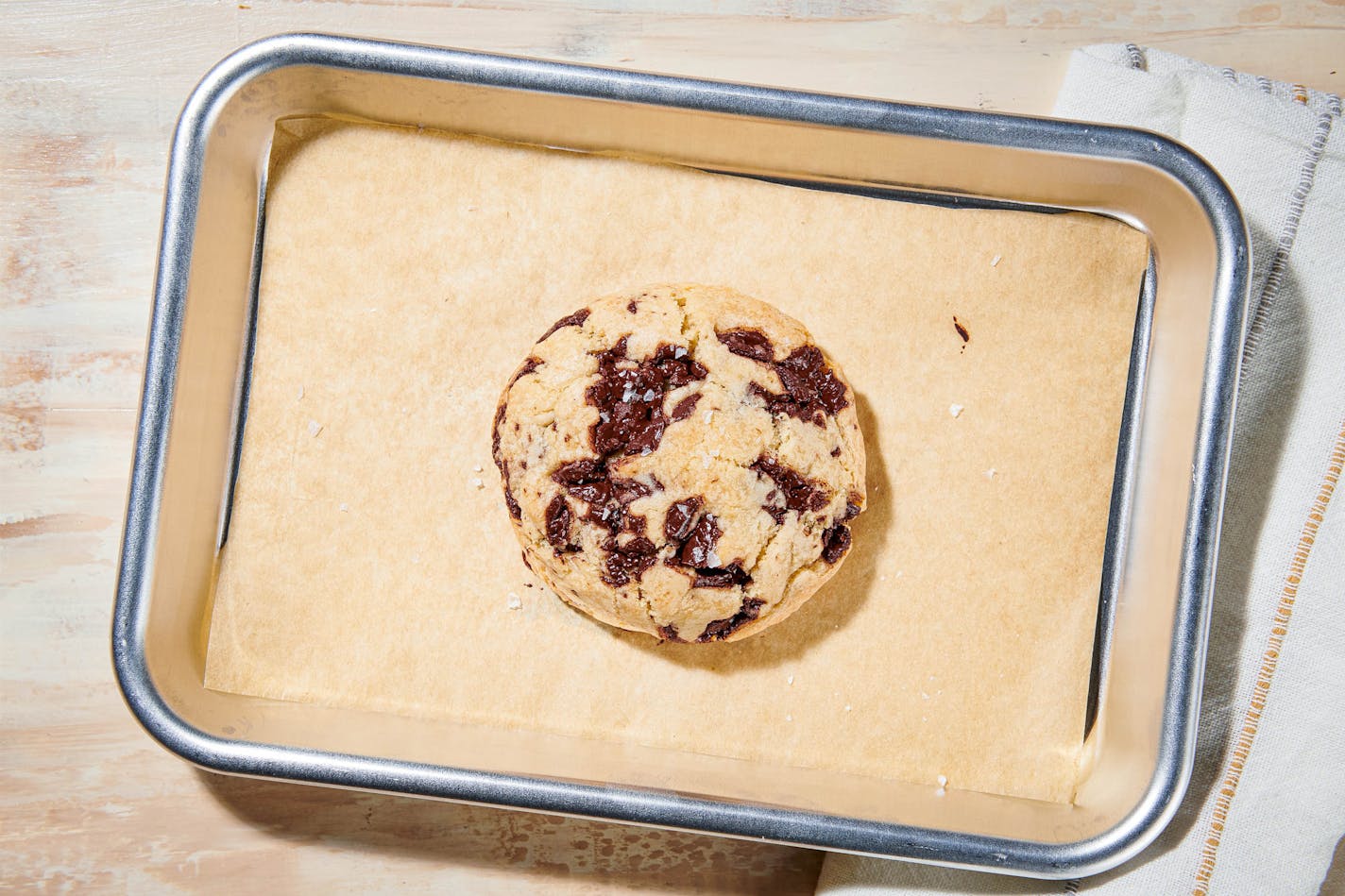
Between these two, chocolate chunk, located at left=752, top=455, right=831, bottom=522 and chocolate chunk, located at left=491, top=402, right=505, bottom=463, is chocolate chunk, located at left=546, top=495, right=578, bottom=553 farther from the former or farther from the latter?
chocolate chunk, located at left=752, top=455, right=831, bottom=522

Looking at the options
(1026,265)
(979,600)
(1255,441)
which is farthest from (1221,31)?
(979,600)

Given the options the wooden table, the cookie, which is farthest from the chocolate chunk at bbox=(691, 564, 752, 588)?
the wooden table

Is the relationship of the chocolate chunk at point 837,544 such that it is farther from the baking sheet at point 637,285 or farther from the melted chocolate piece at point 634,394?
the melted chocolate piece at point 634,394

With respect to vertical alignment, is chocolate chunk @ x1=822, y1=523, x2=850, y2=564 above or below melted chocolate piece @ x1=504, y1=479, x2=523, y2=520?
above

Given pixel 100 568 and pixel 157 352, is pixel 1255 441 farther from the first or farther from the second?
pixel 100 568

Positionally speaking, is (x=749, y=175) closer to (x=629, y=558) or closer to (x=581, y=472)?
(x=581, y=472)

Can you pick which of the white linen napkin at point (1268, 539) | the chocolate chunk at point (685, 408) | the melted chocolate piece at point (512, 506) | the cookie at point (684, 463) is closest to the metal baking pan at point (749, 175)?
the white linen napkin at point (1268, 539)
